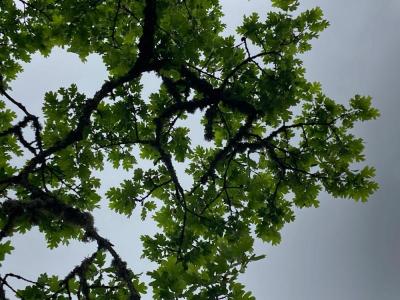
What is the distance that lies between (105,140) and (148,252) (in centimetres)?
254

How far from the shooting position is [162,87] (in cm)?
930

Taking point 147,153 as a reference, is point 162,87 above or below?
above

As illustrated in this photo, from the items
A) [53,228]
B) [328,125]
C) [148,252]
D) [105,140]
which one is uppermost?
[105,140]

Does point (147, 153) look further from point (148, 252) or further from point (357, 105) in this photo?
point (357, 105)

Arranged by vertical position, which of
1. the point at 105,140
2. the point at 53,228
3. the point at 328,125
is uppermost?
the point at 105,140

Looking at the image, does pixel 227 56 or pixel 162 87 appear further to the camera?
pixel 162 87

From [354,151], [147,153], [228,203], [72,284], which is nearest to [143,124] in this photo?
[147,153]

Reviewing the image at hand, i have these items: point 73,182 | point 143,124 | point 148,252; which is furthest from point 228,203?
point 73,182

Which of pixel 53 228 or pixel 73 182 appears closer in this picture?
pixel 53 228

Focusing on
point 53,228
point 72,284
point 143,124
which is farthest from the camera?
point 143,124

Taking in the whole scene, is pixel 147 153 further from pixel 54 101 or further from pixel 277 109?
pixel 277 109

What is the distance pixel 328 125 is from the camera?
897 cm

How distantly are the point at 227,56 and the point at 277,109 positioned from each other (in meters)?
1.46

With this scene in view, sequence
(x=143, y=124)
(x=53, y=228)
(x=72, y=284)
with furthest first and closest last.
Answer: (x=143, y=124) → (x=53, y=228) → (x=72, y=284)
